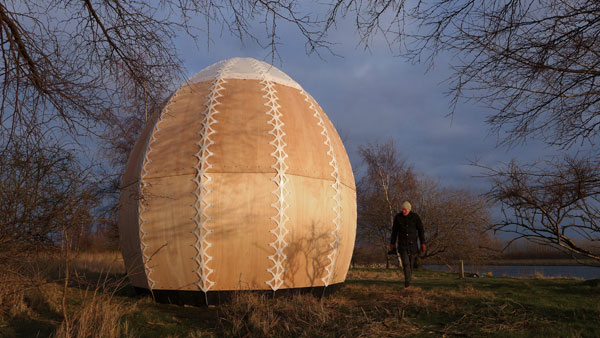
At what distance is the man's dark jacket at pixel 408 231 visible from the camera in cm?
850

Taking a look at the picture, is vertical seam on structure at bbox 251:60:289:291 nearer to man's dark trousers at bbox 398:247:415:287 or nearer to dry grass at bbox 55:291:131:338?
man's dark trousers at bbox 398:247:415:287

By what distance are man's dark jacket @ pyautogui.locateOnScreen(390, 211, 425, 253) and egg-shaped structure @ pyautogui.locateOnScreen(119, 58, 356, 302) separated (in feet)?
4.17

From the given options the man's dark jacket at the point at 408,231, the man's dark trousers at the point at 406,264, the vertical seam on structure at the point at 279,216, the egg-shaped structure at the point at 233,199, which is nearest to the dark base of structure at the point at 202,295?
the egg-shaped structure at the point at 233,199

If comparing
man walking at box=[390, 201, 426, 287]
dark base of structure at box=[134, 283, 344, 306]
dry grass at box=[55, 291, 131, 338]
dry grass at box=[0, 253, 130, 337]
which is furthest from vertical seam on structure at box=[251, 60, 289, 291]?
dry grass at box=[55, 291, 131, 338]

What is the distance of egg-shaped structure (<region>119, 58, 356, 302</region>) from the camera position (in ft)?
23.0

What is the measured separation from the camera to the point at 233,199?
7.02 m

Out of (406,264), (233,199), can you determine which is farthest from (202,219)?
(406,264)

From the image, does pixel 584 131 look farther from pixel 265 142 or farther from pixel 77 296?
pixel 77 296

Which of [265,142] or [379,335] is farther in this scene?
[265,142]

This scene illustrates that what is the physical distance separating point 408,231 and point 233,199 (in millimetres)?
4013

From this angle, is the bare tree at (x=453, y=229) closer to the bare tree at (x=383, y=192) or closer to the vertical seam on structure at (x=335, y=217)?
the bare tree at (x=383, y=192)

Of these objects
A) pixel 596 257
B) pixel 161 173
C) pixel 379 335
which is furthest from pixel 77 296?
pixel 596 257

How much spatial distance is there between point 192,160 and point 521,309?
19.5ft

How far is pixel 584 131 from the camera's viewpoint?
14.7ft
